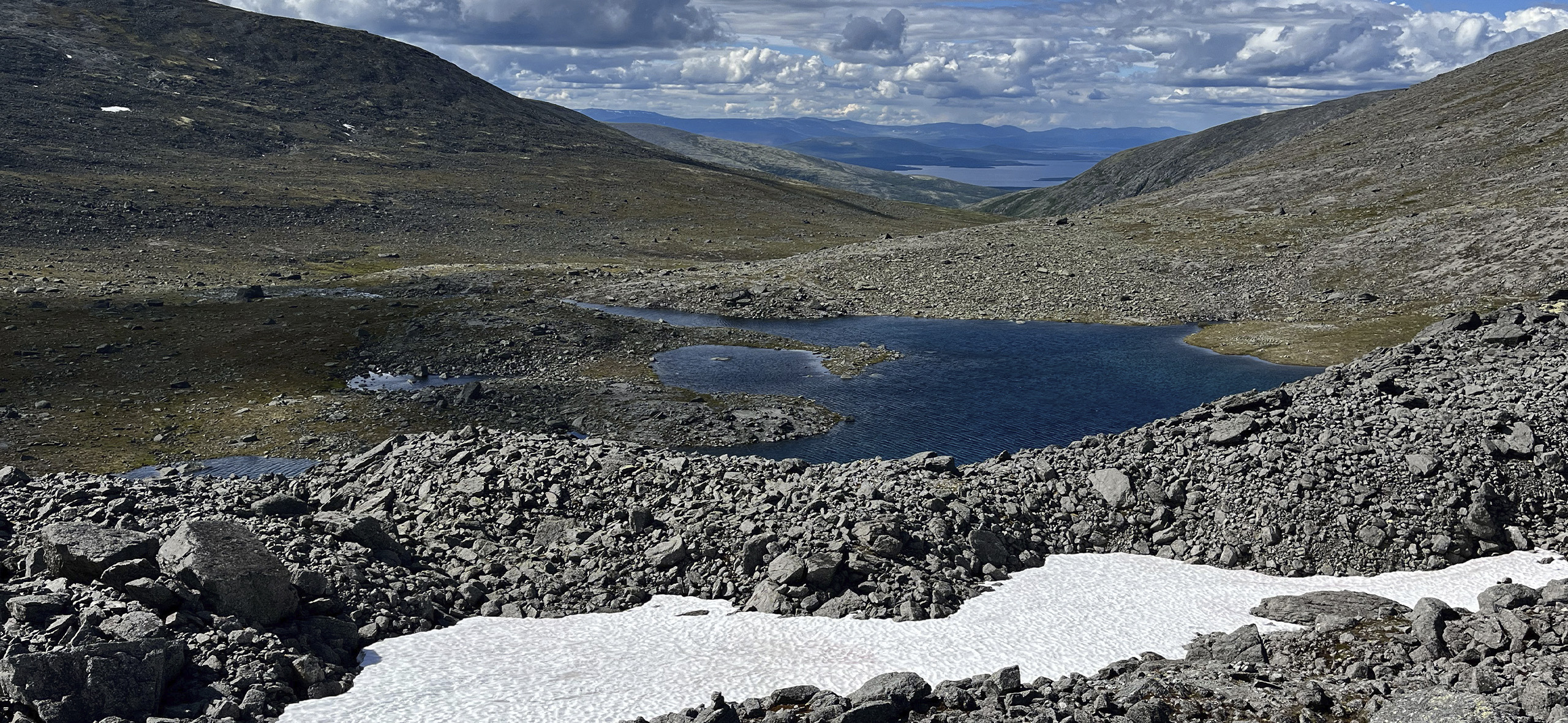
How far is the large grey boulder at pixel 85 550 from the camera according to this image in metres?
27.7

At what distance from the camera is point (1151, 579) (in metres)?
34.8

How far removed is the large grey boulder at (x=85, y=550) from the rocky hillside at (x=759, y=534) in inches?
3.3

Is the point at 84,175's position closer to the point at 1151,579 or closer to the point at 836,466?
the point at 836,466

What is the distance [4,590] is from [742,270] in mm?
102760

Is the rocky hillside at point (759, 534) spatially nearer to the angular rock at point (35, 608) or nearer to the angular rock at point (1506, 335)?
the angular rock at point (35, 608)

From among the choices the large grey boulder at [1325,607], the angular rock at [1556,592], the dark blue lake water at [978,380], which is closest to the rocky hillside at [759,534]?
the angular rock at [1556,592]

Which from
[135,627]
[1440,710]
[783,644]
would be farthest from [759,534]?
[1440,710]

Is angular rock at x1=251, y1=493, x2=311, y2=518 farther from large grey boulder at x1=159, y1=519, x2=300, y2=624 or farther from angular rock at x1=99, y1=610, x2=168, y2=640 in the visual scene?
angular rock at x1=99, y1=610, x2=168, y2=640

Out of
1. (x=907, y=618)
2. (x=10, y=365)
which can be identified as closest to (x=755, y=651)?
(x=907, y=618)

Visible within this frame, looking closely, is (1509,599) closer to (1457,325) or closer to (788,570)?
(788,570)

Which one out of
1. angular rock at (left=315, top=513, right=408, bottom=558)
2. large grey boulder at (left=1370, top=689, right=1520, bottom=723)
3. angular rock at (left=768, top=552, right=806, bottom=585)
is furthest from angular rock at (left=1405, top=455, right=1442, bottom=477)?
angular rock at (left=315, top=513, right=408, bottom=558)

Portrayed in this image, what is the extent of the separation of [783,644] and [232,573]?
612 inches

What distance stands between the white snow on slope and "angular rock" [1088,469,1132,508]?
408 cm

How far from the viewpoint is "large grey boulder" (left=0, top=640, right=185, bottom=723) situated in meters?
22.5
